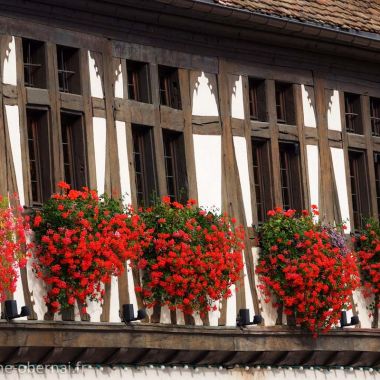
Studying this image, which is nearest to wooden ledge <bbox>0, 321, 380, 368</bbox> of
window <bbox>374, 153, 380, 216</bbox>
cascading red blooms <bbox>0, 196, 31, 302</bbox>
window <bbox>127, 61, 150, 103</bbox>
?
cascading red blooms <bbox>0, 196, 31, 302</bbox>

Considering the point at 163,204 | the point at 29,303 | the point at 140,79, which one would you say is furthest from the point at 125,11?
the point at 29,303

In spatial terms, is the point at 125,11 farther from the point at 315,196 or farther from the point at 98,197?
the point at 315,196

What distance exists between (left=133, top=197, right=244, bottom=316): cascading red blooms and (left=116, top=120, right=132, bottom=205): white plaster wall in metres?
0.32

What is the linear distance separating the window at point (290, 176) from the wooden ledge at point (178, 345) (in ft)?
6.10

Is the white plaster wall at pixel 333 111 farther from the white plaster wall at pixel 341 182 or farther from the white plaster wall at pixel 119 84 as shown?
the white plaster wall at pixel 119 84

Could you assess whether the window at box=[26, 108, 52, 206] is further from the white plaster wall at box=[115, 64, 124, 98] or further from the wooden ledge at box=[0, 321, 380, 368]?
the wooden ledge at box=[0, 321, 380, 368]

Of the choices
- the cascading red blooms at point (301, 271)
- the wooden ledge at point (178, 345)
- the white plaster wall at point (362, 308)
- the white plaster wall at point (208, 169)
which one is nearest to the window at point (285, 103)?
the cascading red blooms at point (301, 271)

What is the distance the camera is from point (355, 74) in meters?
27.9

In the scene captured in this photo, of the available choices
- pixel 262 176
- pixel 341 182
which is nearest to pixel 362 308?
pixel 341 182

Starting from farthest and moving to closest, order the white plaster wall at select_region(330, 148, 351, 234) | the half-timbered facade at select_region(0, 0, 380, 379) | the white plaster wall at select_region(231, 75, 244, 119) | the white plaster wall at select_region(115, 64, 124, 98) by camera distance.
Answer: the white plaster wall at select_region(330, 148, 351, 234), the white plaster wall at select_region(231, 75, 244, 119), the white plaster wall at select_region(115, 64, 124, 98), the half-timbered facade at select_region(0, 0, 380, 379)

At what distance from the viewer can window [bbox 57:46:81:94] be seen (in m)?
23.4

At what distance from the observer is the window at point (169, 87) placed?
81.6ft

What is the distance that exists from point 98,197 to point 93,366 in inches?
77.7

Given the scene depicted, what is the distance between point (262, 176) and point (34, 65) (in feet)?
14.4
